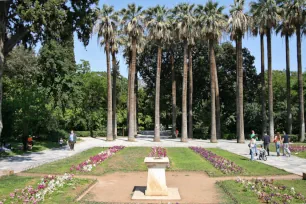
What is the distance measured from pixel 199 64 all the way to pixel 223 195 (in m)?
38.8

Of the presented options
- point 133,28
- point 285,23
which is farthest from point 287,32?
point 133,28

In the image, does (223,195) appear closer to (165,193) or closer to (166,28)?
(165,193)

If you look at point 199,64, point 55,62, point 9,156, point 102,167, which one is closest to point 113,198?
point 102,167

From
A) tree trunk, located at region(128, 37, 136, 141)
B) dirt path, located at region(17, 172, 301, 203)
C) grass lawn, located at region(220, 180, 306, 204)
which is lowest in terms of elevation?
dirt path, located at region(17, 172, 301, 203)

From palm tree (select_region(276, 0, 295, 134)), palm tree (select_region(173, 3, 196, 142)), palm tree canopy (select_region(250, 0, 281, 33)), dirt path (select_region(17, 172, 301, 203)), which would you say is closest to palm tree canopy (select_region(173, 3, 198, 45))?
palm tree (select_region(173, 3, 196, 142))

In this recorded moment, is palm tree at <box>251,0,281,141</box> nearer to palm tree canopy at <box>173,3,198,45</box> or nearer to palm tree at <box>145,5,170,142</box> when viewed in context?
palm tree canopy at <box>173,3,198,45</box>

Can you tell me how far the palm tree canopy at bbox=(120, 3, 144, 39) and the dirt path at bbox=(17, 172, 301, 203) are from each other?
2384 cm

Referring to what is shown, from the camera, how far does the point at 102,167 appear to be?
1638 cm

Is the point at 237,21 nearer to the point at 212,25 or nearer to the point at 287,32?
the point at 212,25

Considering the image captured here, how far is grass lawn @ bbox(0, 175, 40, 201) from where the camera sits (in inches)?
404

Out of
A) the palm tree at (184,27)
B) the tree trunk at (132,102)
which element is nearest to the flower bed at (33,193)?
the tree trunk at (132,102)

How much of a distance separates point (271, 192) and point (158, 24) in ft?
92.2

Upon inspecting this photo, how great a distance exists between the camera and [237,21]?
112 feet

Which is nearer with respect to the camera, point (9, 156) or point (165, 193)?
point (165, 193)
